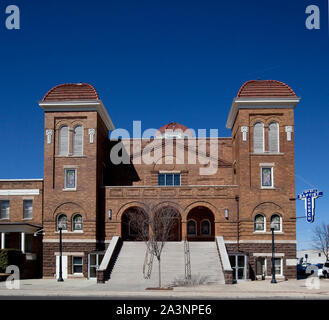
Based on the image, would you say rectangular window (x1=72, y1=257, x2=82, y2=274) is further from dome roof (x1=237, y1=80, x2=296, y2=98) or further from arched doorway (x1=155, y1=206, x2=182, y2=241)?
dome roof (x1=237, y1=80, x2=296, y2=98)

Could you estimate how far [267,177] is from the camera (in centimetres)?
3834

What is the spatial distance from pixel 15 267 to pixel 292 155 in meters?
20.7

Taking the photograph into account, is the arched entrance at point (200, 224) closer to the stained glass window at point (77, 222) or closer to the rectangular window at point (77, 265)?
the stained glass window at point (77, 222)

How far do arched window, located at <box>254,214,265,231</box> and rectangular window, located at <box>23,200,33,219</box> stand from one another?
16863 millimetres

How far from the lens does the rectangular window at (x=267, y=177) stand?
1503 inches

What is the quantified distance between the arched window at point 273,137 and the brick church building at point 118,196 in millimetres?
72

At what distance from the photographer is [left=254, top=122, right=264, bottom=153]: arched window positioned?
38812 mm

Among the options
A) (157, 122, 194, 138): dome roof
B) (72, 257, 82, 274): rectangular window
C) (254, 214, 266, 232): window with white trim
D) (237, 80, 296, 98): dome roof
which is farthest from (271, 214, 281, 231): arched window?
(72, 257, 82, 274): rectangular window

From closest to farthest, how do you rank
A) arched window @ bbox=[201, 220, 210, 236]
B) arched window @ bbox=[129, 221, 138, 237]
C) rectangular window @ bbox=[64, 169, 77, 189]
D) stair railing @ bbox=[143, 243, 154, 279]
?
stair railing @ bbox=[143, 243, 154, 279], rectangular window @ bbox=[64, 169, 77, 189], arched window @ bbox=[129, 221, 138, 237], arched window @ bbox=[201, 220, 210, 236]

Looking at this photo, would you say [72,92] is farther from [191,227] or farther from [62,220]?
[191,227]

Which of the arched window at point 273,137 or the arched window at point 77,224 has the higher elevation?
the arched window at point 273,137

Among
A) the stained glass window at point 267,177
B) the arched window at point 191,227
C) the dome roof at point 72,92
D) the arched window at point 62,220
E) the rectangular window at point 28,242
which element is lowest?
the rectangular window at point 28,242

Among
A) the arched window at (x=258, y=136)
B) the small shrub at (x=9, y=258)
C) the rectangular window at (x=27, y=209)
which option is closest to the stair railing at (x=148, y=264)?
the small shrub at (x=9, y=258)
